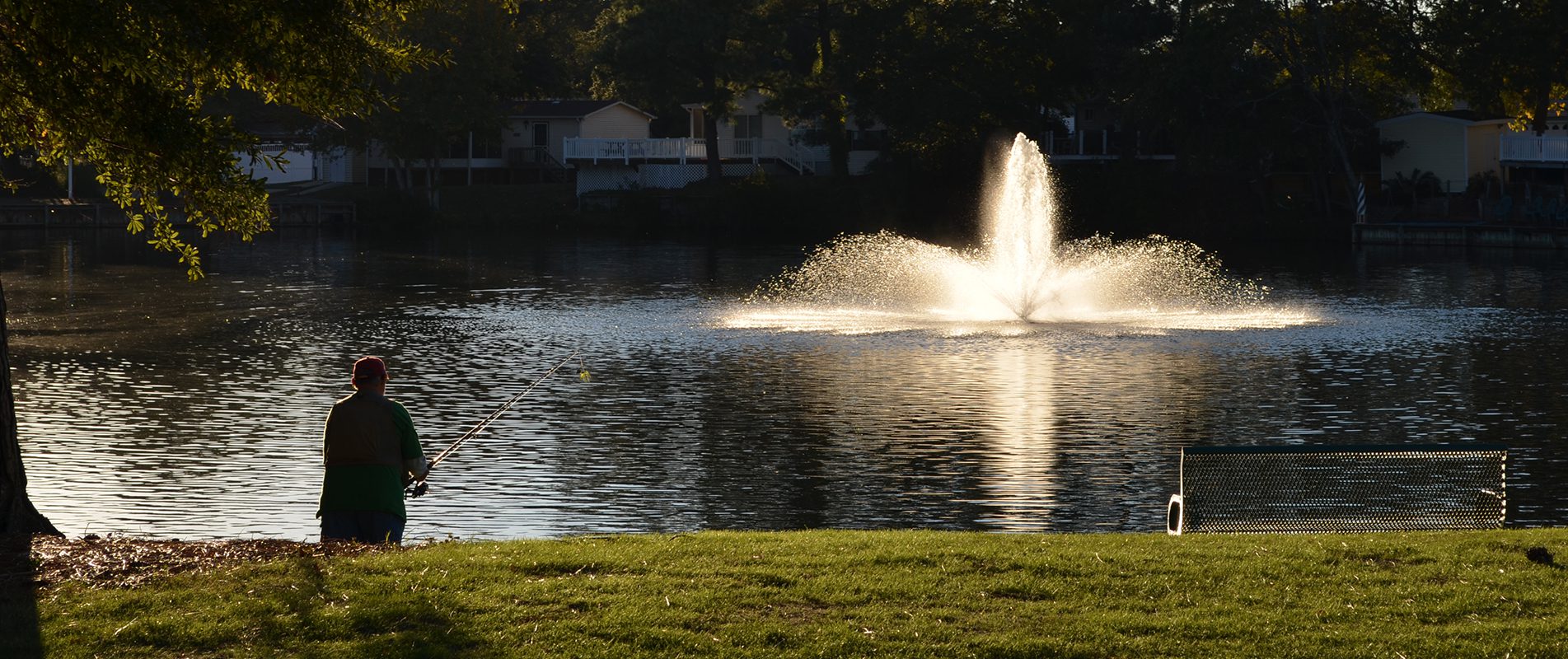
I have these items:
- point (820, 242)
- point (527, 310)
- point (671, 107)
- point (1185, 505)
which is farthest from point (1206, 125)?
point (1185, 505)

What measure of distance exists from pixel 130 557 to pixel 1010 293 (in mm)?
34275

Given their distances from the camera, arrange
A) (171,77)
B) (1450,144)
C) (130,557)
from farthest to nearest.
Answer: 1. (1450,144)
2. (171,77)
3. (130,557)

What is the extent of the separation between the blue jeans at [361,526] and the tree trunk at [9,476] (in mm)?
2080

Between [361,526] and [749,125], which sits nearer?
[361,526]

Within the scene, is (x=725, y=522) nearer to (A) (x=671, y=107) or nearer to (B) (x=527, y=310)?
(B) (x=527, y=310)

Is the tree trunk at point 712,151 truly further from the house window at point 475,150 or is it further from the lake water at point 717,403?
the lake water at point 717,403

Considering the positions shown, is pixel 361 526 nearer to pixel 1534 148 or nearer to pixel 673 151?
pixel 1534 148

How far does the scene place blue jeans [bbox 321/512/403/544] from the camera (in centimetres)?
1253

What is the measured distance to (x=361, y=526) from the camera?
1258 cm

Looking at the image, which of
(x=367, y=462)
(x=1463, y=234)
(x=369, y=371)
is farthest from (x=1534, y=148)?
(x=367, y=462)

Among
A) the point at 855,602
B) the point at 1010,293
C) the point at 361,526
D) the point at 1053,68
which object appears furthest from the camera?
the point at 1053,68

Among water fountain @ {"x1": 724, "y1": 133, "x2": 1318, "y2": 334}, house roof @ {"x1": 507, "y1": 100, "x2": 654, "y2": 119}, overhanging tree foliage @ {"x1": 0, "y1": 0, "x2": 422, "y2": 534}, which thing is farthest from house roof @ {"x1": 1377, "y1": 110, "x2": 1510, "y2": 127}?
overhanging tree foliage @ {"x1": 0, "y1": 0, "x2": 422, "y2": 534}

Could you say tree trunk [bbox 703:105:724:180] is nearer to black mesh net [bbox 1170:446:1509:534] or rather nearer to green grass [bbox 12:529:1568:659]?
black mesh net [bbox 1170:446:1509:534]

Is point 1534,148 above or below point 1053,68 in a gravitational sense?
below
